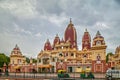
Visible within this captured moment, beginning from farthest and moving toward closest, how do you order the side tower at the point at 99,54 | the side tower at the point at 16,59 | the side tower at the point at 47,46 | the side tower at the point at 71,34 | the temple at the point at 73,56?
the side tower at the point at 47,46
the side tower at the point at 71,34
the side tower at the point at 16,59
the temple at the point at 73,56
the side tower at the point at 99,54

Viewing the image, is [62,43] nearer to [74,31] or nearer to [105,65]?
[74,31]

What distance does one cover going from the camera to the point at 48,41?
76.3 metres

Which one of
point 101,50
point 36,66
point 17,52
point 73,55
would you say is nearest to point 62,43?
point 73,55

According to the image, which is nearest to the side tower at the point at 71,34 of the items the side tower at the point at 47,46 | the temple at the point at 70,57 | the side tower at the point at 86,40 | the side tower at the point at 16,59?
the temple at the point at 70,57

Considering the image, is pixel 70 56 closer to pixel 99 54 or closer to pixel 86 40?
pixel 86 40

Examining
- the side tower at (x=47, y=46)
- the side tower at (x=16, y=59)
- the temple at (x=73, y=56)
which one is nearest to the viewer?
the temple at (x=73, y=56)

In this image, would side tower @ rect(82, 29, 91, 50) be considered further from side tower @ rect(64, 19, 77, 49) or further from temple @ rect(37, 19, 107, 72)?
side tower @ rect(64, 19, 77, 49)

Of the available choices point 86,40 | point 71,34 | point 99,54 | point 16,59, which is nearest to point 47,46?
point 71,34

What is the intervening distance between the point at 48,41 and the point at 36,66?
15.9 m

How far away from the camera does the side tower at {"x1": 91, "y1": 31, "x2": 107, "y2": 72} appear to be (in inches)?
1841

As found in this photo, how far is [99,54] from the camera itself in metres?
47.5

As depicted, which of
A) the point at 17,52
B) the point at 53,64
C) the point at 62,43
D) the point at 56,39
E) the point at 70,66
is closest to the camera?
Result: the point at 70,66

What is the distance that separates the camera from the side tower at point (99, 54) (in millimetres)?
46750

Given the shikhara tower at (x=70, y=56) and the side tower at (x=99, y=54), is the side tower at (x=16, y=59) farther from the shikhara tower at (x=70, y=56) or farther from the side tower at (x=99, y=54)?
the side tower at (x=99, y=54)
